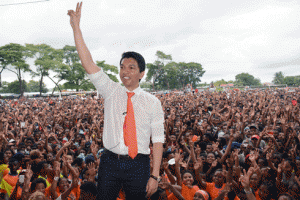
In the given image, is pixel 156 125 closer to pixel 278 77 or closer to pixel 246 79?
pixel 246 79

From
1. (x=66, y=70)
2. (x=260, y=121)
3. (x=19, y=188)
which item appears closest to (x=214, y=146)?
(x=19, y=188)

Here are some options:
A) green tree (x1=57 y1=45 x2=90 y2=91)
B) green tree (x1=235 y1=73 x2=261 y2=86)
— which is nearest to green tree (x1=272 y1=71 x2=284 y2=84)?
Result: green tree (x1=235 y1=73 x2=261 y2=86)

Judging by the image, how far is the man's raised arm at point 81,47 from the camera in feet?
5.67

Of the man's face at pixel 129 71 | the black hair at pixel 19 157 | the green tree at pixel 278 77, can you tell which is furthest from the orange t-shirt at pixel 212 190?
the green tree at pixel 278 77

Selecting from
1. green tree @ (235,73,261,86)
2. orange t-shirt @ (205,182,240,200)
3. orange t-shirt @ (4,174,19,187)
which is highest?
green tree @ (235,73,261,86)

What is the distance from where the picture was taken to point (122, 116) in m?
1.77

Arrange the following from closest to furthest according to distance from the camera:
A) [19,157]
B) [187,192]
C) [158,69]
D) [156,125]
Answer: [156,125] → [187,192] → [19,157] → [158,69]

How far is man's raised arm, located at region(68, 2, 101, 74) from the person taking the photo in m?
1.73

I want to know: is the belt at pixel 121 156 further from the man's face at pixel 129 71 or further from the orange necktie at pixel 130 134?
the man's face at pixel 129 71

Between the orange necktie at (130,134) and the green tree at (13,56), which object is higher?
the green tree at (13,56)

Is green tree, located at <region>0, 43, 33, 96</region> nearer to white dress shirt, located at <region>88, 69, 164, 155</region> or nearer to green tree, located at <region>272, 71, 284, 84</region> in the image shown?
white dress shirt, located at <region>88, 69, 164, 155</region>

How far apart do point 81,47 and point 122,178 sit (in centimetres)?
107

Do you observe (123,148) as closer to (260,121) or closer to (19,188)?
(19,188)

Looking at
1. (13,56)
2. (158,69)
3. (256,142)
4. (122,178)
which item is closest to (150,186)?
(122,178)
